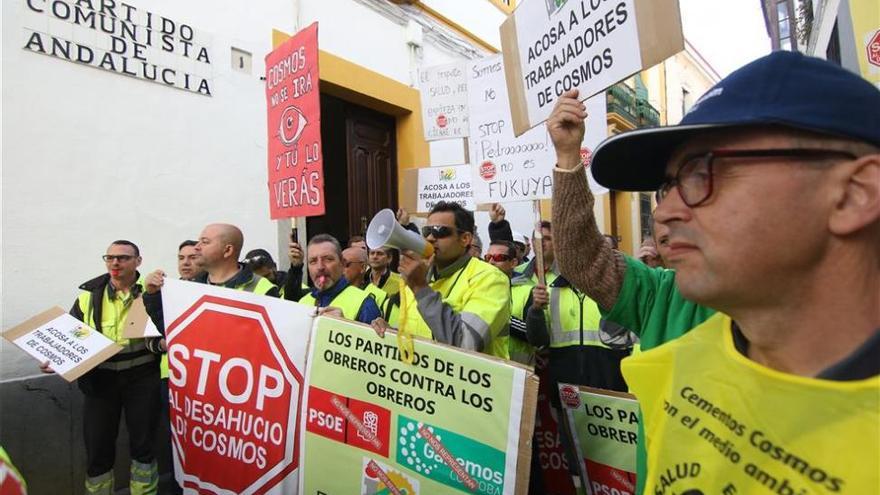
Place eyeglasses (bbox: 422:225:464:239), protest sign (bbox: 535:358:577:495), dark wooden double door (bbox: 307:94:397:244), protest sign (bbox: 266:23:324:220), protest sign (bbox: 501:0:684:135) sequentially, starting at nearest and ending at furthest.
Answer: protest sign (bbox: 501:0:684:135) < eyeglasses (bbox: 422:225:464:239) < protest sign (bbox: 535:358:577:495) < protest sign (bbox: 266:23:324:220) < dark wooden double door (bbox: 307:94:397:244)

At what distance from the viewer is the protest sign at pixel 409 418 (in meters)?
1.94

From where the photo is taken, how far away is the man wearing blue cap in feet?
2.48

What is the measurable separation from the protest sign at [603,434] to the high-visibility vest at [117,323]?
3035 mm

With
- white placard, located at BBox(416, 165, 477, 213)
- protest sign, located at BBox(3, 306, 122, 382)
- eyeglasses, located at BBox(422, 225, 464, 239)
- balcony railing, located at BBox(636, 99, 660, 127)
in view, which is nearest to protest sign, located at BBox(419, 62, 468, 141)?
white placard, located at BBox(416, 165, 477, 213)

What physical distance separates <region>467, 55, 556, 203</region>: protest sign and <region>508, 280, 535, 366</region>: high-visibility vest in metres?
0.65

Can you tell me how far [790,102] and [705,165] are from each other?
15 centimetres

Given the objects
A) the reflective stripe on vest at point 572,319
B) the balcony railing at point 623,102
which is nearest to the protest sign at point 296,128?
the reflective stripe on vest at point 572,319

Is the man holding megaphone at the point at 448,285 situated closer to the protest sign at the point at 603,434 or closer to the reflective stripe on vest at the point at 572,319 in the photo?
the protest sign at the point at 603,434

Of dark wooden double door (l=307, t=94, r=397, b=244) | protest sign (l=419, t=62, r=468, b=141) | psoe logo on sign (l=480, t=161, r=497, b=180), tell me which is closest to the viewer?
psoe logo on sign (l=480, t=161, r=497, b=180)

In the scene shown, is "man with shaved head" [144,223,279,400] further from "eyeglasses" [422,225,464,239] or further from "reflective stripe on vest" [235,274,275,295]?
"eyeglasses" [422,225,464,239]

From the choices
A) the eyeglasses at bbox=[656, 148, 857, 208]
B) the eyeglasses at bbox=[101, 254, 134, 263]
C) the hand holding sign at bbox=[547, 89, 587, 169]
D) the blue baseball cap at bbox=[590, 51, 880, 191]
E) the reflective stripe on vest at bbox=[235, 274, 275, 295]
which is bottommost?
the reflective stripe on vest at bbox=[235, 274, 275, 295]

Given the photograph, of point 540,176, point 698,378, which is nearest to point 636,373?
point 698,378

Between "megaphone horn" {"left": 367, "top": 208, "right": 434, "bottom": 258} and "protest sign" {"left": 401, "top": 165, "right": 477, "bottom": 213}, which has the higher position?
"protest sign" {"left": 401, "top": 165, "right": 477, "bottom": 213}

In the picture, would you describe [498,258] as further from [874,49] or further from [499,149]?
[874,49]
